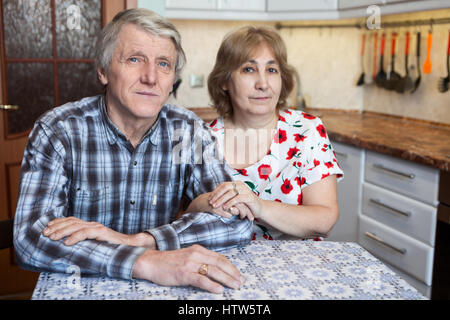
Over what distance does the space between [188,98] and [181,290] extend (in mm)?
2570

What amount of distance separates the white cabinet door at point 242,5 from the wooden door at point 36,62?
74cm

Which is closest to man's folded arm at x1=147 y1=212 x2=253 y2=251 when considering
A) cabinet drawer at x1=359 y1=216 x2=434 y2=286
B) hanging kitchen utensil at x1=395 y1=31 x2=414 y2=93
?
cabinet drawer at x1=359 y1=216 x2=434 y2=286

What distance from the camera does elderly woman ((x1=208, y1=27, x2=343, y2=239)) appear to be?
4.84ft

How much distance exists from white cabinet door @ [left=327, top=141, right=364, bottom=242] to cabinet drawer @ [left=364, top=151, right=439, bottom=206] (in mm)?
59

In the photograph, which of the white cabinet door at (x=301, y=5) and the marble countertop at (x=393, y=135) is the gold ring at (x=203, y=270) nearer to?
the marble countertop at (x=393, y=135)

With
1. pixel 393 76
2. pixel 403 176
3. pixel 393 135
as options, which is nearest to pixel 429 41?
pixel 393 76

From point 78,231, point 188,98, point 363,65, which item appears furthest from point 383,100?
point 78,231

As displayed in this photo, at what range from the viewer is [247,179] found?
1.54m

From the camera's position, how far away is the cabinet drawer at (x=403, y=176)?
190cm

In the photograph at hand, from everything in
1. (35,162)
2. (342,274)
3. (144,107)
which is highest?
(144,107)

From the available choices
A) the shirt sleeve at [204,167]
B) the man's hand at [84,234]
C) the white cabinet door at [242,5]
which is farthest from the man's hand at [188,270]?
the white cabinet door at [242,5]

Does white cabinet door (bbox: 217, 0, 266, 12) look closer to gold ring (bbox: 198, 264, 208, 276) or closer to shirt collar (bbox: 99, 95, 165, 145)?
shirt collar (bbox: 99, 95, 165, 145)

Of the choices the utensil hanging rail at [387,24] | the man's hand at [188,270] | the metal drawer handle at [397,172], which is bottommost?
the metal drawer handle at [397,172]
